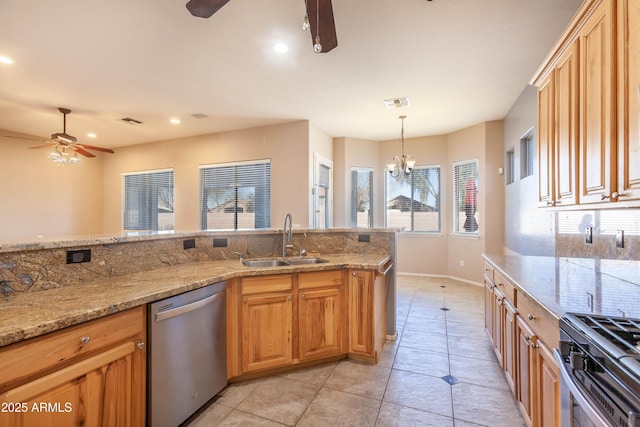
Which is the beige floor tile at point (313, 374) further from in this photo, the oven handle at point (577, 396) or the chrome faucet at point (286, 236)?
the oven handle at point (577, 396)

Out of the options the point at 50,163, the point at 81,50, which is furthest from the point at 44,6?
the point at 50,163

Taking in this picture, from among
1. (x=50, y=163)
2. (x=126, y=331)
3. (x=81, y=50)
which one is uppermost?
(x=81, y=50)

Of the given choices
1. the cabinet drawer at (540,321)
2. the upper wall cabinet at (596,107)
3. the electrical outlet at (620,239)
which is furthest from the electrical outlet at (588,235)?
the cabinet drawer at (540,321)

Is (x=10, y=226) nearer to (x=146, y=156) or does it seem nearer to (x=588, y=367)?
(x=146, y=156)

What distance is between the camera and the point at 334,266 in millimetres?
2479

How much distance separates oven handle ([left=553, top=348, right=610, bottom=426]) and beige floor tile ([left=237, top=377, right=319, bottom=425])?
4.93ft

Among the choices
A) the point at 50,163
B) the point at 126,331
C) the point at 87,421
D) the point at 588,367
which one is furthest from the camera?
the point at 50,163

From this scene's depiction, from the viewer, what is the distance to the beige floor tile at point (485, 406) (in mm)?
1856

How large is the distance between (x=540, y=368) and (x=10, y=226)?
25.8ft

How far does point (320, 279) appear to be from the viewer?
8.06ft

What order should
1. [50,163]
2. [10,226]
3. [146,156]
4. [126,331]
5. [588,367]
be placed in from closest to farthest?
1. [588,367]
2. [126,331]
3. [10,226]
4. [50,163]
5. [146,156]

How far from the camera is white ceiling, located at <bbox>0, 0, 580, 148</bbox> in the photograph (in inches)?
91.9

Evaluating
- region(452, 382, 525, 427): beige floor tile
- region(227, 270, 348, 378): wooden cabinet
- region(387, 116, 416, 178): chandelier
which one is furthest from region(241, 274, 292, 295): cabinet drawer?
region(387, 116, 416, 178): chandelier

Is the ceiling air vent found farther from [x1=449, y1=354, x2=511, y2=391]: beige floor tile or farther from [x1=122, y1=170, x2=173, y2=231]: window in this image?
[x1=122, y1=170, x2=173, y2=231]: window
